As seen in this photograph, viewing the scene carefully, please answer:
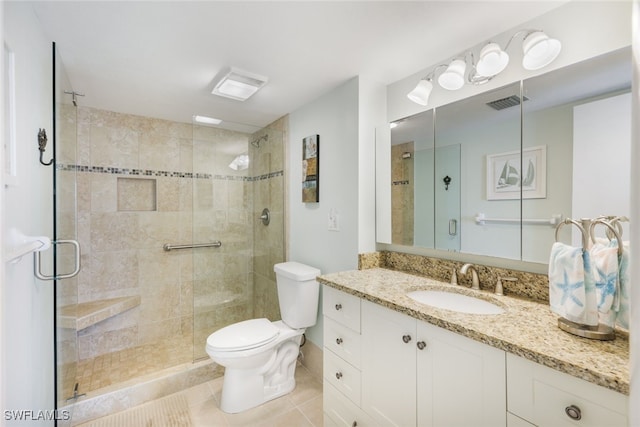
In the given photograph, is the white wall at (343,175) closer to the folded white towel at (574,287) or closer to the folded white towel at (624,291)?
the folded white towel at (574,287)

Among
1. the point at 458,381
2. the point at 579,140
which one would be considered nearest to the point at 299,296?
the point at 458,381

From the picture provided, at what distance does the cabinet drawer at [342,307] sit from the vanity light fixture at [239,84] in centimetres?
145

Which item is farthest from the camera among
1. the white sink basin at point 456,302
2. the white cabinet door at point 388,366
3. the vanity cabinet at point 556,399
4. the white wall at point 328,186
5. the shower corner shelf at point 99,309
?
the shower corner shelf at point 99,309

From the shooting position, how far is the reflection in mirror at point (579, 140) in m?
1.08

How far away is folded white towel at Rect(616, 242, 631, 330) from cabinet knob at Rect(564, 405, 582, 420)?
30cm

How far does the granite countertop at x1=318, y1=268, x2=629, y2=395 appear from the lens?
→ 75cm

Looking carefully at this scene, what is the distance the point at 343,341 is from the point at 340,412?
399 millimetres

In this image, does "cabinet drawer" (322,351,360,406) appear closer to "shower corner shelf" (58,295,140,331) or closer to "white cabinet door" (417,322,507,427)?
"white cabinet door" (417,322,507,427)

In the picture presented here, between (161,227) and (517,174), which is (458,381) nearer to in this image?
(517,174)

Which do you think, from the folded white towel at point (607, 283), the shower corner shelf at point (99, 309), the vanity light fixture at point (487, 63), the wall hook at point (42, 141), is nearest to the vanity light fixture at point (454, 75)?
the vanity light fixture at point (487, 63)

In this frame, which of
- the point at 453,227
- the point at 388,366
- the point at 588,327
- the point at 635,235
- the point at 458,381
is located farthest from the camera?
the point at 453,227

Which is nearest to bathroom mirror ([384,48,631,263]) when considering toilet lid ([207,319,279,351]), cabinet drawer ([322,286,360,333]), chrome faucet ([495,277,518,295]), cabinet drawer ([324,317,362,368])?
chrome faucet ([495,277,518,295])

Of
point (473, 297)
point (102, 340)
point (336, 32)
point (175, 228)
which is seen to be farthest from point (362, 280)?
point (102, 340)

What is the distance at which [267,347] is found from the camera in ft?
6.29
